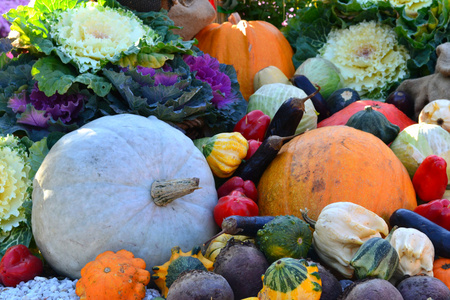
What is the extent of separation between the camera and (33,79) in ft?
9.73

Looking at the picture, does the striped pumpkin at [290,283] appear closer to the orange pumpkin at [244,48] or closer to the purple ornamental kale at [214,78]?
the purple ornamental kale at [214,78]

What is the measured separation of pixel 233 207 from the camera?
2.38 m

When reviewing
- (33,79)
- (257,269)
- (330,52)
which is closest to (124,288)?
(257,269)

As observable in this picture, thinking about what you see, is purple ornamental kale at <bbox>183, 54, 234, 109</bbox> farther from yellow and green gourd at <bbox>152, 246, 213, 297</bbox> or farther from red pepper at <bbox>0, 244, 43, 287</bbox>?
red pepper at <bbox>0, 244, 43, 287</bbox>

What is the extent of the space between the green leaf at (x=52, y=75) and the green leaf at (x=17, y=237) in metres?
0.82

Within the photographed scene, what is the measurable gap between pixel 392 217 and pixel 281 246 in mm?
791

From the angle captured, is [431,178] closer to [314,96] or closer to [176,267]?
[314,96]

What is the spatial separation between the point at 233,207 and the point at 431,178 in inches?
48.9

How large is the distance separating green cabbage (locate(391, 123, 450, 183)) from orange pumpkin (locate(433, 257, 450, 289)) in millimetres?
871

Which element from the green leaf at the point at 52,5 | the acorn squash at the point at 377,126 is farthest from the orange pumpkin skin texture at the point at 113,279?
the green leaf at the point at 52,5

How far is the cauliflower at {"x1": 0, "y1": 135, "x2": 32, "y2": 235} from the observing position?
2.56 meters

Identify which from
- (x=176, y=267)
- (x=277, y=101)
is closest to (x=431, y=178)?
(x=277, y=101)

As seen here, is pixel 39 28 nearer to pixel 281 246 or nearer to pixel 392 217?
pixel 281 246

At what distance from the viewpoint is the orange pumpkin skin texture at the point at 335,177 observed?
2.49m
